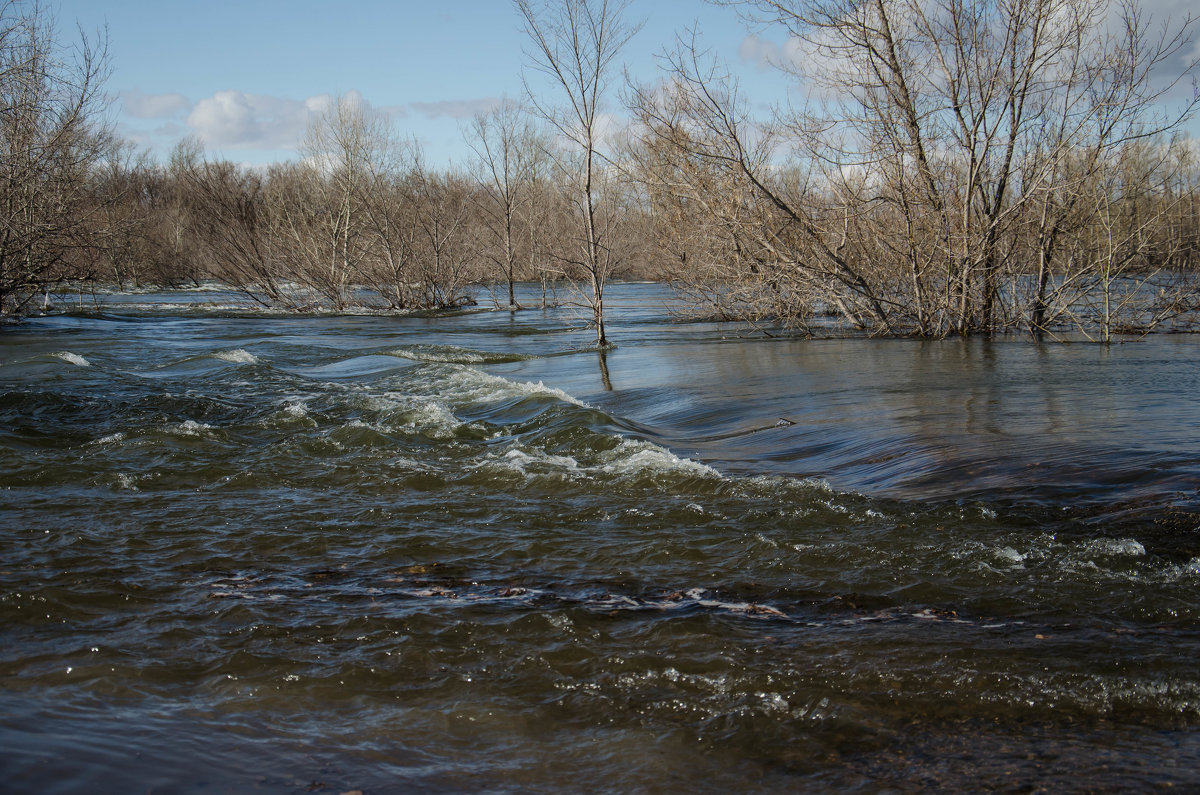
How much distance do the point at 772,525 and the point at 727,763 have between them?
108 inches

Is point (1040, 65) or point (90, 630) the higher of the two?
point (1040, 65)

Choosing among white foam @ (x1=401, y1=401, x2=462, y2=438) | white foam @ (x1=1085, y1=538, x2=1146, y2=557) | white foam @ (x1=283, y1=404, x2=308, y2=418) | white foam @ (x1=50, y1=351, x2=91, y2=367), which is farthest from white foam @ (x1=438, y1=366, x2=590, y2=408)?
white foam @ (x1=50, y1=351, x2=91, y2=367)

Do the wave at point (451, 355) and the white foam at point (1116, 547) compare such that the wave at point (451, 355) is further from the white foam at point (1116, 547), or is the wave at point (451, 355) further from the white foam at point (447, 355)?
the white foam at point (1116, 547)

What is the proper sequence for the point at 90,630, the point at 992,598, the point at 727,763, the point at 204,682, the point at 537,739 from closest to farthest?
the point at 727,763 → the point at 537,739 → the point at 204,682 → the point at 90,630 → the point at 992,598

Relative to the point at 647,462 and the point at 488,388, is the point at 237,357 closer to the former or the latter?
the point at 488,388

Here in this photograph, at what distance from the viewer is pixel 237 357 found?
1605 cm

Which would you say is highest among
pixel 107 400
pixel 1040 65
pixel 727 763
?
pixel 1040 65

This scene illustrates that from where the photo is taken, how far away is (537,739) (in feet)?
10.0

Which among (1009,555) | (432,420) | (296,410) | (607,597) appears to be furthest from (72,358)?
(1009,555)

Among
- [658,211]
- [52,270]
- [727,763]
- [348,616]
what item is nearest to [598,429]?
[348,616]

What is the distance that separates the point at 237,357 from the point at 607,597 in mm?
13497

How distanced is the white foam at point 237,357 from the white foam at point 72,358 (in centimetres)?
213

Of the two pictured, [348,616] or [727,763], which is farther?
[348,616]

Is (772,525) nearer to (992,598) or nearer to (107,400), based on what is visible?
(992,598)
